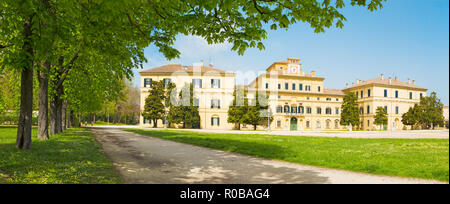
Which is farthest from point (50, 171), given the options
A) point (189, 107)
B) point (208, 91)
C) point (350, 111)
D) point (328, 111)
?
point (328, 111)

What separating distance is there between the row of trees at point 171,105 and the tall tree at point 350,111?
3233cm

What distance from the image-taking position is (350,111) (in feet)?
192

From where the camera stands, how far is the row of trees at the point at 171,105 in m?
49.9

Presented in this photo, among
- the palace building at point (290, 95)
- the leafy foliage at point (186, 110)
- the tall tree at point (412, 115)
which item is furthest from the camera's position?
the tall tree at point (412, 115)

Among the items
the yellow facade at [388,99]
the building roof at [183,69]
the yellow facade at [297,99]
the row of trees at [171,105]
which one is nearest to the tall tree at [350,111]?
the yellow facade at [297,99]

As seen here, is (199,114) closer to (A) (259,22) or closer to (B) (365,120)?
(B) (365,120)

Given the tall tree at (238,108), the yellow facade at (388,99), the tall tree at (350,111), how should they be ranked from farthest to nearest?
the yellow facade at (388,99), the tall tree at (350,111), the tall tree at (238,108)

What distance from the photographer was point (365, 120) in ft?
222

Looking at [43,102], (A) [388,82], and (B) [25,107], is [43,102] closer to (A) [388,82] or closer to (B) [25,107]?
(B) [25,107]

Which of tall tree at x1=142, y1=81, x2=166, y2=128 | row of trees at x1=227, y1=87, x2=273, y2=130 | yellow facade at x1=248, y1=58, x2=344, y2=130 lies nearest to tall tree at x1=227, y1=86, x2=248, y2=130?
row of trees at x1=227, y1=87, x2=273, y2=130

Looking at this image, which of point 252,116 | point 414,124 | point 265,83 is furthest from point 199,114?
point 414,124

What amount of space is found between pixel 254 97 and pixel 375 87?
34.1 metres

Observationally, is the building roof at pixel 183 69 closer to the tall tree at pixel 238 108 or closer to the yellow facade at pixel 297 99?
the tall tree at pixel 238 108

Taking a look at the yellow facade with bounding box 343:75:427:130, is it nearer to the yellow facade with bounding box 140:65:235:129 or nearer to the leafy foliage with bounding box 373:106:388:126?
the leafy foliage with bounding box 373:106:388:126
